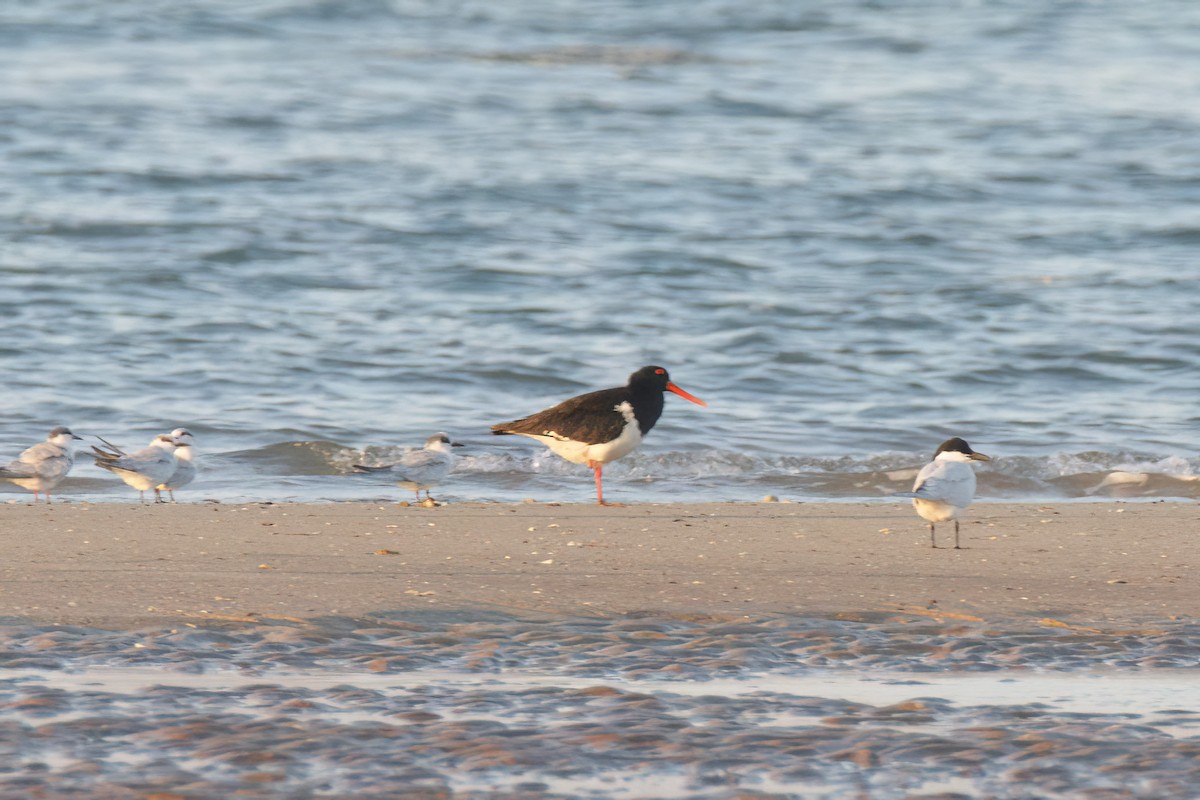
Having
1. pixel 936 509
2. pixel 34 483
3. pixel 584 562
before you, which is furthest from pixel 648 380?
pixel 34 483

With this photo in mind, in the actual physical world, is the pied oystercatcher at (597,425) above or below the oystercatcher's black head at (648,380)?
below

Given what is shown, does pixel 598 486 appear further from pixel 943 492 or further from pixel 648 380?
pixel 943 492

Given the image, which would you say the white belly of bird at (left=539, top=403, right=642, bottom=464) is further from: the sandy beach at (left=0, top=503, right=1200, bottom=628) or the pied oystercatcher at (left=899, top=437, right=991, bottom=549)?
the pied oystercatcher at (left=899, top=437, right=991, bottom=549)

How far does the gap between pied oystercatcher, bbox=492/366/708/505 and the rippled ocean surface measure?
13.9 inches

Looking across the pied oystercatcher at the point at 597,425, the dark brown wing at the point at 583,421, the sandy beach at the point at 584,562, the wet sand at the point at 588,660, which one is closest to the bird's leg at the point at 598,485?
the pied oystercatcher at the point at 597,425

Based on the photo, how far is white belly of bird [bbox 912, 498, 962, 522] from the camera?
7273mm

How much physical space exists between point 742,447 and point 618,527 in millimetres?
3171

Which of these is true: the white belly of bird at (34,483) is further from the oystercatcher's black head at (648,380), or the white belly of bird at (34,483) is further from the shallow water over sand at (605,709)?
the shallow water over sand at (605,709)

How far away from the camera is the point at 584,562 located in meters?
6.70

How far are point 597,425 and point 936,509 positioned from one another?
2.60 m

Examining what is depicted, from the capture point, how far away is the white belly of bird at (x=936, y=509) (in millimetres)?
7273

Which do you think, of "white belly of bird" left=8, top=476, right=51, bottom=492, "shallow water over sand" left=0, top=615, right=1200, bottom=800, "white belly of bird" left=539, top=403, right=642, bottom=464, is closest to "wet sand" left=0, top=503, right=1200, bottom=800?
"shallow water over sand" left=0, top=615, right=1200, bottom=800

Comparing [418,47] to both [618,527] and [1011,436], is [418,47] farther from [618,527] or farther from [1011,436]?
[618,527]

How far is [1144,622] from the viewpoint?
5660 millimetres
